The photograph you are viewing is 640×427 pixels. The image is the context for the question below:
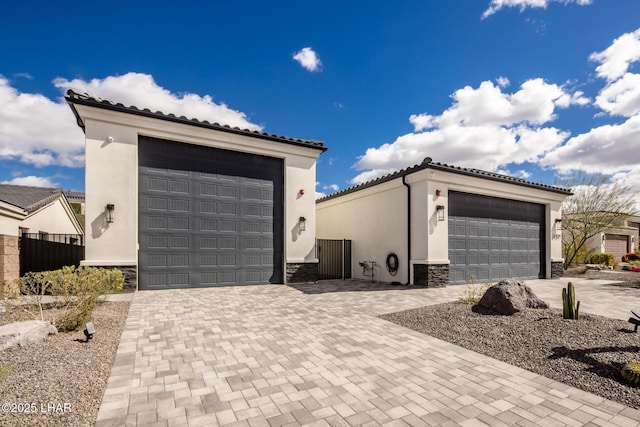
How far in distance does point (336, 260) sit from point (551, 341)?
946cm

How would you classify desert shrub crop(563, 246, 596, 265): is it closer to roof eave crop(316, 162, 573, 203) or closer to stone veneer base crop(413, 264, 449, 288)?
roof eave crop(316, 162, 573, 203)

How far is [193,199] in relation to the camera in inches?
371

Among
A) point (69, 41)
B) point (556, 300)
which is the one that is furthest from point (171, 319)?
point (556, 300)

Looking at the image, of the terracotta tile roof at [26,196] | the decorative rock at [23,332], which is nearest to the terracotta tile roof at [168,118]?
the terracotta tile roof at [26,196]

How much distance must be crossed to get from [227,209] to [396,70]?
8286 millimetres

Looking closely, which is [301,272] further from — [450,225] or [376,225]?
[450,225]

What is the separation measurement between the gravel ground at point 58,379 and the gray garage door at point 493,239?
1061 cm

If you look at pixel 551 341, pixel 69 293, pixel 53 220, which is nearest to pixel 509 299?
pixel 551 341

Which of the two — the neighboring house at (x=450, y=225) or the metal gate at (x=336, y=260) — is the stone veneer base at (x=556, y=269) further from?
the metal gate at (x=336, y=260)

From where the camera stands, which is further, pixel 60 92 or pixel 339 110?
pixel 339 110

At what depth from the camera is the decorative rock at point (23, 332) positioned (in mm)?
3730

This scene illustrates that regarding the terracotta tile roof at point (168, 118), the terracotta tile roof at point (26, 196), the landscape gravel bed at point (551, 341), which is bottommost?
the landscape gravel bed at point (551, 341)

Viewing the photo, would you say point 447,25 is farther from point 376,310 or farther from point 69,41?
point 69,41

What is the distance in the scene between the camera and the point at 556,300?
319 inches
